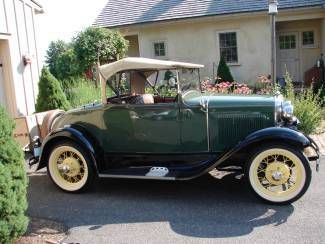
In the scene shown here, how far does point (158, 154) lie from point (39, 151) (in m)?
1.79

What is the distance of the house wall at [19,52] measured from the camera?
10.7m

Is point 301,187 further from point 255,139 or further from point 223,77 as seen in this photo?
point 223,77

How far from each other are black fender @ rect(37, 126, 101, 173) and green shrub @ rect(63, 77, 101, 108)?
15.7ft

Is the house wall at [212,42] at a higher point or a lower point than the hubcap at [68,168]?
higher

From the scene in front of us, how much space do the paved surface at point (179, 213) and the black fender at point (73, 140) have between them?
49 centimetres

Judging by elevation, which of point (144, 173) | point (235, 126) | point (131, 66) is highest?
point (131, 66)

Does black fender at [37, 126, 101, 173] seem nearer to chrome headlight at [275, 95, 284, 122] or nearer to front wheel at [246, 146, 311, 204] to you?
front wheel at [246, 146, 311, 204]

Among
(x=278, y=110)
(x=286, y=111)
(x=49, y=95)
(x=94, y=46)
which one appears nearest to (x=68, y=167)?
(x=278, y=110)

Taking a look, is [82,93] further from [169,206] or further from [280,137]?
[280,137]

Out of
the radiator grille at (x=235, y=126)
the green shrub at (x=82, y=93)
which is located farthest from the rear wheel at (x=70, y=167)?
the green shrub at (x=82, y=93)

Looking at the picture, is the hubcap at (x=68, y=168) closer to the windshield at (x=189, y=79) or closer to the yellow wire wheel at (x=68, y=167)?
the yellow wire wheel at (x=68, y=167)

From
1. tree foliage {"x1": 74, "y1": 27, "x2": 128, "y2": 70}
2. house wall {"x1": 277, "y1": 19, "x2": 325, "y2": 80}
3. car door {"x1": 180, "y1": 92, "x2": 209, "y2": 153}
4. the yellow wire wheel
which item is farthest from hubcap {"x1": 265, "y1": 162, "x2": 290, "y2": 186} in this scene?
house wall {"x1": 277, "y1": 19, "x2": 325, "y2": 80}

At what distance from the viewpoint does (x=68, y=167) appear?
6113mm

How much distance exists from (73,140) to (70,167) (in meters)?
0.38
